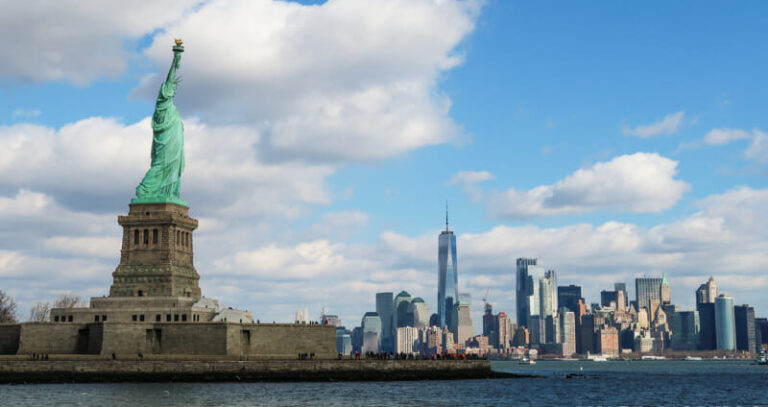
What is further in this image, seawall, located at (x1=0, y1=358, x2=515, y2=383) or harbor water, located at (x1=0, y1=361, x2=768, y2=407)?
seawall, located at (x1=0, y1=358, x2=515, y2=383)

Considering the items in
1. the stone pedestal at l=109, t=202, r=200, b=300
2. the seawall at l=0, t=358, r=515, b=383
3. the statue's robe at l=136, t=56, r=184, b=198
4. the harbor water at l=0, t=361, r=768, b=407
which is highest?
the statue's robe at l=136, t=56, r=184, b=198

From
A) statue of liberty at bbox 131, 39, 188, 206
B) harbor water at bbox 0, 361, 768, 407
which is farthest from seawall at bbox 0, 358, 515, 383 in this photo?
statue of liberty at bbox 131, 39, 188, 206

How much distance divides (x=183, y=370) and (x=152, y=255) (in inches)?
670

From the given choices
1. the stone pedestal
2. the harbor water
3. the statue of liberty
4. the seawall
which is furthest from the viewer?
the statue of liberty

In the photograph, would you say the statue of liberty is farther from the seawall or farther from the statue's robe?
the seawall

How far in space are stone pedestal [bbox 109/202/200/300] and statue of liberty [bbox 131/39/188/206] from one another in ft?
6.10

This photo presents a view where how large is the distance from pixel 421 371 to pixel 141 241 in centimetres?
3409

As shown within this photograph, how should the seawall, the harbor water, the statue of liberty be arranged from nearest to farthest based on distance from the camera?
the harbor water → the seawall → the statue of liberty

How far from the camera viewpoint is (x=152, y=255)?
10350cm

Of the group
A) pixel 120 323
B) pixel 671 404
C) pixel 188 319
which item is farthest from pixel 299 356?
pixel 671 404

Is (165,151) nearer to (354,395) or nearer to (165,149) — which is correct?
(165,149)

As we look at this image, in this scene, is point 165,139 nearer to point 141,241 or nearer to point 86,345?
point 141,241

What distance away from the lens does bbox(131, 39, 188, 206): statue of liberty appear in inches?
4161

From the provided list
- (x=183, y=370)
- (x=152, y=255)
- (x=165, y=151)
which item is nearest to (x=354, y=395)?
(x=183, y=370)
